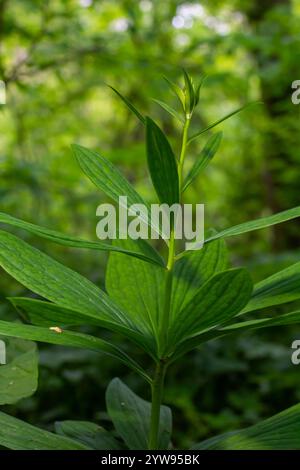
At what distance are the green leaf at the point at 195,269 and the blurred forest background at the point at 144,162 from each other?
0.50 m

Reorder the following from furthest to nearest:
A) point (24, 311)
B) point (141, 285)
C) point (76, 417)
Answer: point (76, 417), point (141, 285), point (24, 311)

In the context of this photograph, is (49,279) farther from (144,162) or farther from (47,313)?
(144,162)

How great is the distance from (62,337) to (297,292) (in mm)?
215

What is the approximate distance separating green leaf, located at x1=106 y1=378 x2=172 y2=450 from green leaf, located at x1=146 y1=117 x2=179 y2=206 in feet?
0.85

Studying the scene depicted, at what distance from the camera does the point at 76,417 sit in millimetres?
1343

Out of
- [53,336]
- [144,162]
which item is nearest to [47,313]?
[53,336]

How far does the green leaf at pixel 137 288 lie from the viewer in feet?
1.87

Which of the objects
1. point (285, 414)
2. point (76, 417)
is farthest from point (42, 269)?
point (76, 417)

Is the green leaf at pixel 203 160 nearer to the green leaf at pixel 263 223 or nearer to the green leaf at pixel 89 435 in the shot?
the green leaf at pixel 263 223

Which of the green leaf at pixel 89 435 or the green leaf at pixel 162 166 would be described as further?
the green leaf at pixel 89 435

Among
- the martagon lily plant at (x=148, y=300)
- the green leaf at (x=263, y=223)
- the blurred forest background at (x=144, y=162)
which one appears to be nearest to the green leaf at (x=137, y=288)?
the martagon lily plant at (x=148, y=300)

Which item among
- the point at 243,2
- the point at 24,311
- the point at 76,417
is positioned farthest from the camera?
the point at 243,2

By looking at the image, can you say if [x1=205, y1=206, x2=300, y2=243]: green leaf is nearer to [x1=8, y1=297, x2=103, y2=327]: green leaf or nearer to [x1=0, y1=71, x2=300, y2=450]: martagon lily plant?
[x1=0, y1=71, x2=300, y2=450]: martagon lily plant
